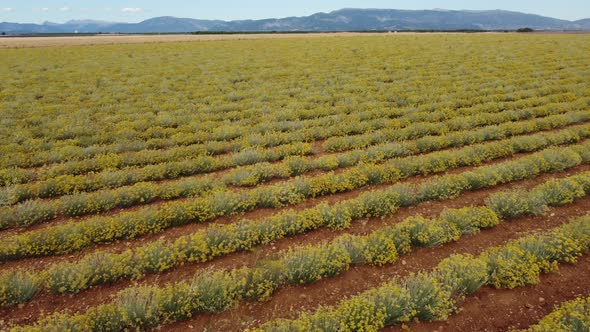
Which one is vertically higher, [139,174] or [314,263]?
[139,174]

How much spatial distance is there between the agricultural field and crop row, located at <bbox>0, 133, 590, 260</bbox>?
45 millimetres

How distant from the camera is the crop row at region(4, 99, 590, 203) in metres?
8.73

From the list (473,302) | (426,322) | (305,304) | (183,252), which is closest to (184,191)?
(183,252)

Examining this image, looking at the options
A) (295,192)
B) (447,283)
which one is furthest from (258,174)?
(447,283)

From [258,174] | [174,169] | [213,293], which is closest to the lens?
[213,293]

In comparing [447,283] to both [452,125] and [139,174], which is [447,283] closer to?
[139,174]

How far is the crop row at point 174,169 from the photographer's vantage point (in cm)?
873

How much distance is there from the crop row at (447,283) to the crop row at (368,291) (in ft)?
0.05

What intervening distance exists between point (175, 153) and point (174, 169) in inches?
54.0

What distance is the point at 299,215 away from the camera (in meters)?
7.24

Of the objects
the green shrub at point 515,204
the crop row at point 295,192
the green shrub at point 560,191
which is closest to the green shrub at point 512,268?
the green shrub at point 515,204

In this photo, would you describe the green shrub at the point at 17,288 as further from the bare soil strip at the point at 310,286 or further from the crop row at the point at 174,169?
the crop row at the point at 174,169

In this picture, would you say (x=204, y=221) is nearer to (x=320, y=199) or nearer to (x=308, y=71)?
(x=320, y=199)

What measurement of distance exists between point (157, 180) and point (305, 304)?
6510 mm
